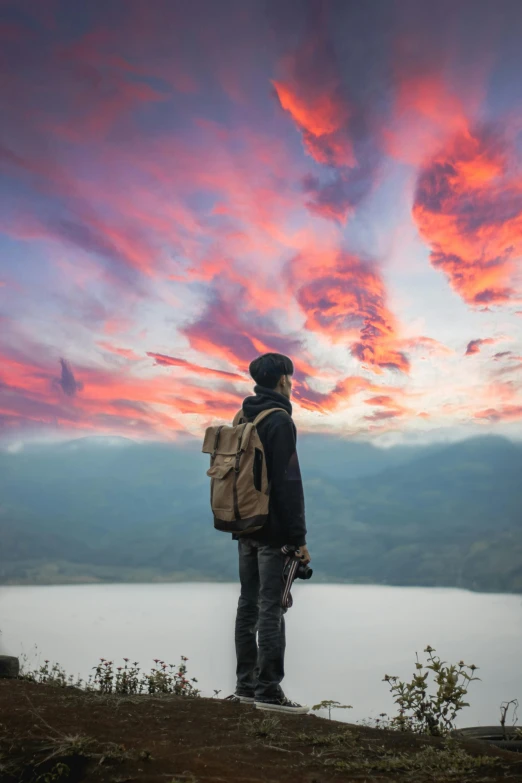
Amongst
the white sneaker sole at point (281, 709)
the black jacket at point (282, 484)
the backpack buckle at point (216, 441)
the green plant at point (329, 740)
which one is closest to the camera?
the green plant at point (329, 740)

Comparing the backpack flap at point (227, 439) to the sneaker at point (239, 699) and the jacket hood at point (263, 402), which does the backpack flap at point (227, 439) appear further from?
the sneaker at point (239, 699)

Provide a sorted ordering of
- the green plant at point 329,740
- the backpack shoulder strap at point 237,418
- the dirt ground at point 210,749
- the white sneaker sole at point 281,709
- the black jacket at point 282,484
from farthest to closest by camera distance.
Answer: the backpack shoulder strap at point 237,418 < the black jacket at point 282,484 < the white sneaker sole at point 281,709 < the green plant at point 329,740 < the dirt ground at point 210,749

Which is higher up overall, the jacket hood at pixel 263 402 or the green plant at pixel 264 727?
the jacket hood at pixel 263 402

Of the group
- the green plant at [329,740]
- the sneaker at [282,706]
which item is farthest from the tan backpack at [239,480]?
the green plant at [329,740]

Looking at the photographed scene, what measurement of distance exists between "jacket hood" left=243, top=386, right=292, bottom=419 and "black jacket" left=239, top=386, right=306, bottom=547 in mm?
126

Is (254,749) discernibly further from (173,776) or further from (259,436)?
(259,436)

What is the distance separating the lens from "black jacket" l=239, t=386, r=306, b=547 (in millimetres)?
5418

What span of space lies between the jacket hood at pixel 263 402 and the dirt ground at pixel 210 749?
89.7 inches

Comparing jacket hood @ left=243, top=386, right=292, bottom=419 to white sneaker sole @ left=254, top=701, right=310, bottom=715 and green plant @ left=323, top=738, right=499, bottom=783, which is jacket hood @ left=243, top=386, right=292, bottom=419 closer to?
white sneaker sole @ left=254, top=701, right=310, bottom=715

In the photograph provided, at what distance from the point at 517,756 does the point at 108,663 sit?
4.73 m

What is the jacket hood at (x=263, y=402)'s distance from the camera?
19.5 feet

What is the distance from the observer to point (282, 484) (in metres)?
5.52

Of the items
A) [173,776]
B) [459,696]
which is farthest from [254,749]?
[459,696]

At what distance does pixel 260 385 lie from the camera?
604 centimetres
